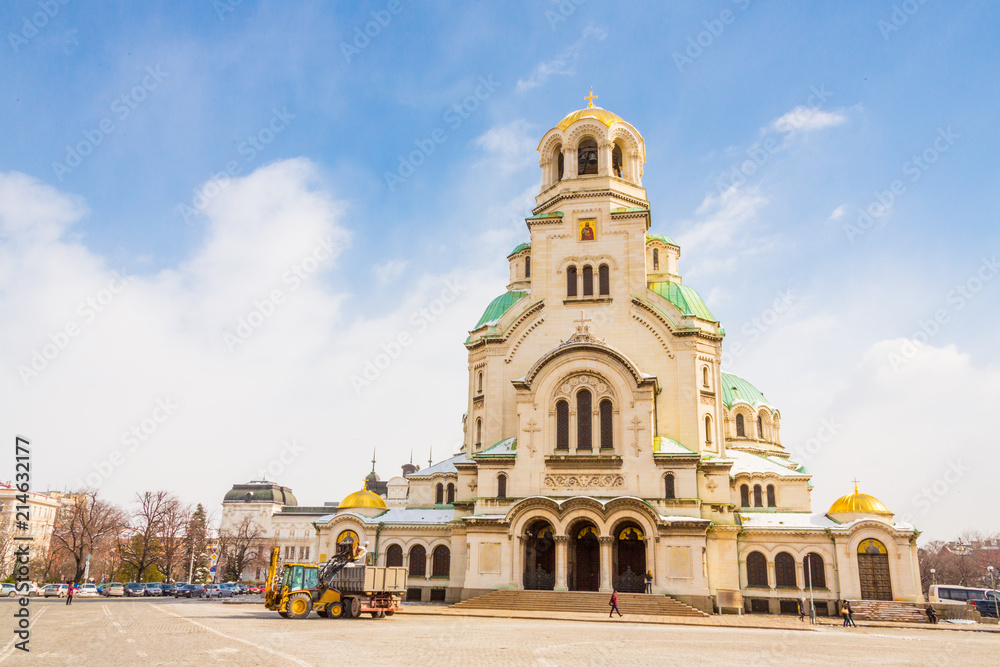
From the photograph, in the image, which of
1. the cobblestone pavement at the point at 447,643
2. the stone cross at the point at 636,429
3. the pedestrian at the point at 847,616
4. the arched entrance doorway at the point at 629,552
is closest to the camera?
the cobblestone pavement at the point at 447,643

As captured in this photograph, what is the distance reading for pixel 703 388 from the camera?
43.5 meters

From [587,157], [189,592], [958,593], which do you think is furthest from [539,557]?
[189,592]

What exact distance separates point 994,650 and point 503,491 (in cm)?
2172

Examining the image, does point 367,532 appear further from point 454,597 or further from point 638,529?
point 638,529

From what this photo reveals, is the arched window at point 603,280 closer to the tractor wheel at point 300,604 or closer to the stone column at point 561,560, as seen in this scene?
the stone column at point 561,560

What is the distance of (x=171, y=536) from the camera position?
65438mm

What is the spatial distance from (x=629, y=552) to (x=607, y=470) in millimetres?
4375

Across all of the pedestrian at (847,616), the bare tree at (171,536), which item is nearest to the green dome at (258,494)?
the bare tree at (171,536)

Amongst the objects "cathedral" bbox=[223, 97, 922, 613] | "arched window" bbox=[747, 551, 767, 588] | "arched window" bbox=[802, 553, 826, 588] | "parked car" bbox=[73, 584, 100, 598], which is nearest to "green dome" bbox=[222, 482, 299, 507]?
"parked car" bbox=[73, 584, 100, 598]

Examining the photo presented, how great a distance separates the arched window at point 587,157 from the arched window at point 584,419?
14716 mm

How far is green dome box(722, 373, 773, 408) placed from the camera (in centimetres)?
5434

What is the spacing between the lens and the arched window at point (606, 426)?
3891 centimetres

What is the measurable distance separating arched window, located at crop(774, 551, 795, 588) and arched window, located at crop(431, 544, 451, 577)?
17159 mm

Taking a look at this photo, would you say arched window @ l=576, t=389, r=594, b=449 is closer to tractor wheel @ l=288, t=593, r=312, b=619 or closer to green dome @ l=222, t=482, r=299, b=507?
tractor wheel @ l=288, t=593, r=312, b=619
